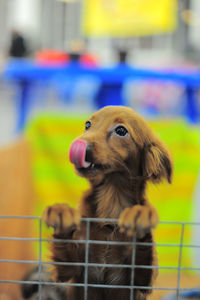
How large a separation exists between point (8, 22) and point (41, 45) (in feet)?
3.61

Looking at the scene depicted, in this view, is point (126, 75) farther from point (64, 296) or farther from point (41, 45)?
point (41, 45)

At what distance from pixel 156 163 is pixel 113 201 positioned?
0.13m

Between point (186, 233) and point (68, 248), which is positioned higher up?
point (68, 248)

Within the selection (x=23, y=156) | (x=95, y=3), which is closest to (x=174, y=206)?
(x=23, y=156)

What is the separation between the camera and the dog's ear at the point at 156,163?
74 centimetres

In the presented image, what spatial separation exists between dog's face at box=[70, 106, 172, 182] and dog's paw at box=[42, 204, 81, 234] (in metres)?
0.07

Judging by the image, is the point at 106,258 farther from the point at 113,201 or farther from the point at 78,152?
the point at 78,152

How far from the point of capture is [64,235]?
0.75m

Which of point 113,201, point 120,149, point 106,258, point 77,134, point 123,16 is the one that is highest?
point 123,16

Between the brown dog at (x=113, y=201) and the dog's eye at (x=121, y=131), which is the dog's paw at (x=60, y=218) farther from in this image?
the dog's eye at (x=121, y=131)

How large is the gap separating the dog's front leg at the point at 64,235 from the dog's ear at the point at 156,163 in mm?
165

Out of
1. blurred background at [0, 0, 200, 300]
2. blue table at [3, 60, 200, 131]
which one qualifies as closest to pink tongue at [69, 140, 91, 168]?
blurred background at [0, 0, 200, 300]

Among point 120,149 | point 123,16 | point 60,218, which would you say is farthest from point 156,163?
point 123,16

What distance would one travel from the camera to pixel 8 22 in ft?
34.2
